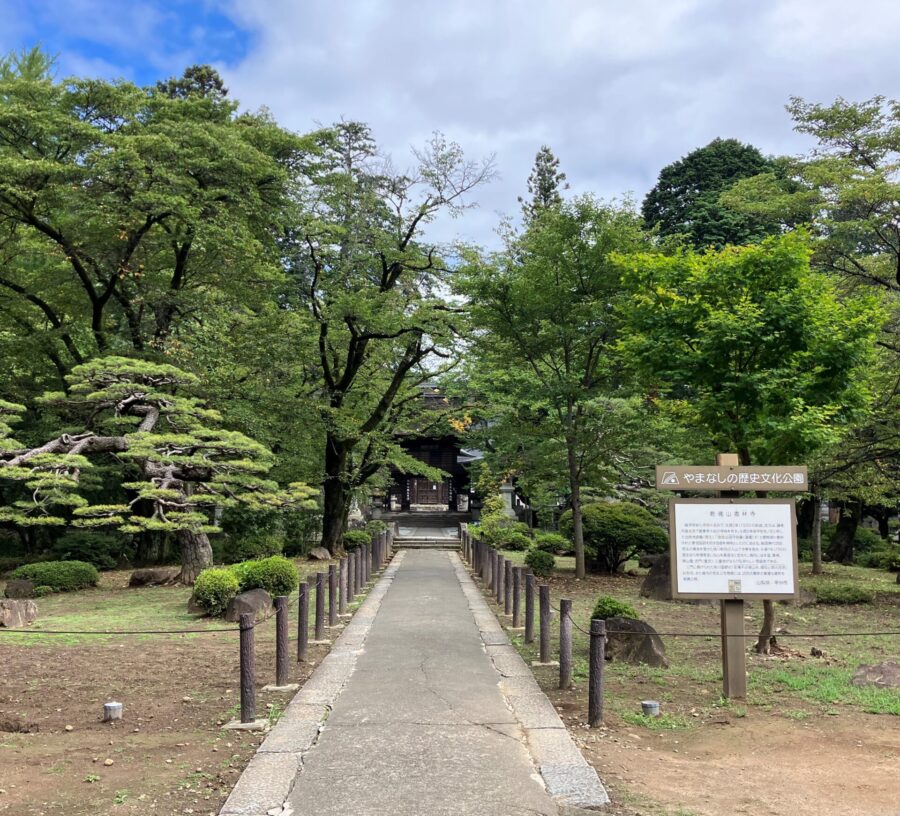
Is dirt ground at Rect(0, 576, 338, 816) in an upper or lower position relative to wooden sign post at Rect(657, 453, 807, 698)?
lower

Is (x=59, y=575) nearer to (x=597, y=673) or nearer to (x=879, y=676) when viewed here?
(x=597, y=673)

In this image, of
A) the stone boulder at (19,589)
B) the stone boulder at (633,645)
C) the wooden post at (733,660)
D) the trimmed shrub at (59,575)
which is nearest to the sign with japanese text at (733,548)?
the wooden post at (733,660)

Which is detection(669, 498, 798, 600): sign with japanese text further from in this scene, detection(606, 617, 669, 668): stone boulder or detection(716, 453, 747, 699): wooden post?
detection(606, 617, 669, 668): stone boulder

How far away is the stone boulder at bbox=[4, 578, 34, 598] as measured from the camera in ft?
49.0

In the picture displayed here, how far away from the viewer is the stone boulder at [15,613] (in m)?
11.5

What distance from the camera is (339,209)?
69.7 feet

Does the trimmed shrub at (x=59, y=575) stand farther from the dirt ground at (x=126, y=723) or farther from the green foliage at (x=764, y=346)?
the green foliage at (x=764, y=346)

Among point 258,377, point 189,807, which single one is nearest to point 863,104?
point 258,377

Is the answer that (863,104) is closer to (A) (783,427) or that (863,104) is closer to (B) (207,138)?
(A) (783,427)

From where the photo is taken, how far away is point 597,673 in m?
6.32

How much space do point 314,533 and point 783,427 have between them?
20.1 metres

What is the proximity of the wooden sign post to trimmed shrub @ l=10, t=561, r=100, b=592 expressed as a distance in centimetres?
1387

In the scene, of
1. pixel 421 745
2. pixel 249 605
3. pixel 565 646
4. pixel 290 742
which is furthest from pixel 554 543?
pixel 290 742

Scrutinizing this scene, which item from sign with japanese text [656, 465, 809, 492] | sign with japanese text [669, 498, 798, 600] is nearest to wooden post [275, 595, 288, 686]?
sign with japanese text [669, 498, 798, 600]
